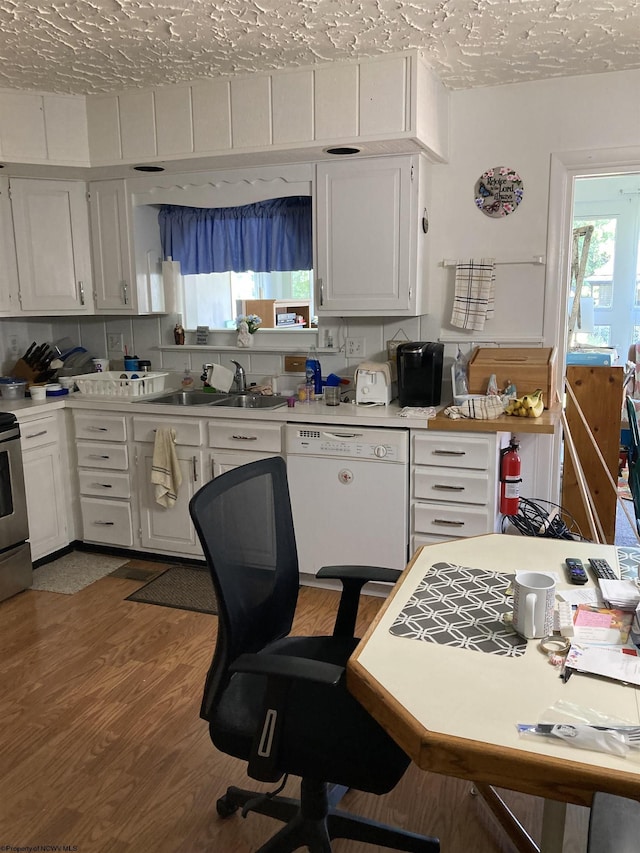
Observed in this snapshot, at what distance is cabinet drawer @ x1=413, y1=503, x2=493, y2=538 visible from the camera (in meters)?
3.29

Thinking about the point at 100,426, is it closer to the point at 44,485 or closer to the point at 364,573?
the point at 44,485

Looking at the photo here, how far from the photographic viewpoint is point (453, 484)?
130 inches

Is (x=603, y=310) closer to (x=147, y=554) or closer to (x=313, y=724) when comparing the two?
(x=147, y=554)

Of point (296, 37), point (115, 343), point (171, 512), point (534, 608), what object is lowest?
point (171, 512)

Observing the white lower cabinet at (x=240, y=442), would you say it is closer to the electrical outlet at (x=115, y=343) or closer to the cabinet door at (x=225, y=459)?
the cabinet door at (x=225, y=459)

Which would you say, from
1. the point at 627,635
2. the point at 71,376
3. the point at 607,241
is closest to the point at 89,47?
the point at 71,376

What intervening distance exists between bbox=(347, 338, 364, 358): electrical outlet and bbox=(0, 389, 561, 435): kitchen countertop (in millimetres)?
403

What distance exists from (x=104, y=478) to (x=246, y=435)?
3.17ft

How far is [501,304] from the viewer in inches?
148

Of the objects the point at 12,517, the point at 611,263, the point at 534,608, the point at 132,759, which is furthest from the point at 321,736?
the point at 611,263

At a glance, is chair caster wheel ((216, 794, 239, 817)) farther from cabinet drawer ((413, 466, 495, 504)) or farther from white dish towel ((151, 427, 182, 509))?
white dish towel ((151, 427, 182, 509))

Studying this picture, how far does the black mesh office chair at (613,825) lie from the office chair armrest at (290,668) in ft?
1.86

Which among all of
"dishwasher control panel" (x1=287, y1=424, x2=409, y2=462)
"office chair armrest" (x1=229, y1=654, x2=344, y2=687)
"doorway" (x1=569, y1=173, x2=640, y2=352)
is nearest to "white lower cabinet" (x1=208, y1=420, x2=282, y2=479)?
"dishwasher control panel" (x1=287, y1=424, x2=409, y2=462)

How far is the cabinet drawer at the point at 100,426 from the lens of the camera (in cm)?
392
